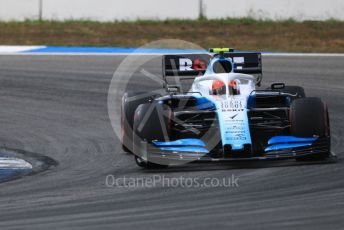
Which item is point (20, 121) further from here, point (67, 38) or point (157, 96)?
point (67, 38)

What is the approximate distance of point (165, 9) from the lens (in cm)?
2600

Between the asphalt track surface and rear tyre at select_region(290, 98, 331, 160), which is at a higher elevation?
rear tyre at select_region(290, 98, 331, 160)

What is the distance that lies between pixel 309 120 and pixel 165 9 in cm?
1580

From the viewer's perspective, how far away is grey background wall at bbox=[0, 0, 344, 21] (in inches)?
995

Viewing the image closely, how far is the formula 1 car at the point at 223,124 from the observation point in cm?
1031

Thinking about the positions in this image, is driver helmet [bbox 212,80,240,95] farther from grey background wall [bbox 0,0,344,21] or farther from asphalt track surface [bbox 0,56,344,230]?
grey background wall [bbox 0,0,344,21]

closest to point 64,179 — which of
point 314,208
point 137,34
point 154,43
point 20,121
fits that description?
point 314,208

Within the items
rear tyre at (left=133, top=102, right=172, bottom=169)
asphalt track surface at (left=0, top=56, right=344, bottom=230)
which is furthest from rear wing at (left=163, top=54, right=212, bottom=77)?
rear tyre at (left=133, top=102, right=172, bottom=169)

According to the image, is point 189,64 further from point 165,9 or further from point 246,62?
point 165,9

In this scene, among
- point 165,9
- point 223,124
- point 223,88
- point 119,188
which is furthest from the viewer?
point 165,9

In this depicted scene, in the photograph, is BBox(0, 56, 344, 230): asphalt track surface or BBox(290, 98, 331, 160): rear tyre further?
BBox(290, 98, 331, 160): rear tyre

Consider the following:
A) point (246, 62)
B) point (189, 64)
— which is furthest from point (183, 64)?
point (246, 62)

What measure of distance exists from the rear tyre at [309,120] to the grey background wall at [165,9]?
14.8 meters

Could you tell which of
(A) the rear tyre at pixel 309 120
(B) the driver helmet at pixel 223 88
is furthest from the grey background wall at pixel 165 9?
(A) the rear tyre at pixel 309 120
